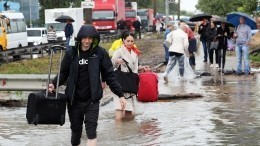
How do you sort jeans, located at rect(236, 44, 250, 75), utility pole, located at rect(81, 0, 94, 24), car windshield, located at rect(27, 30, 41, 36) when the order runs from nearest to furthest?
jeans, located at rect(236, 44, 250, 75)
utility pole, located at rect(81, 0, 94, 24)
car windshield, located at rect(27, 30, 41, 36)

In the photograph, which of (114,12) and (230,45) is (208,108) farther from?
(114,12)

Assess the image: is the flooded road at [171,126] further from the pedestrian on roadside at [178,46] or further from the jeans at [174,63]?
the jeans at [174,63]

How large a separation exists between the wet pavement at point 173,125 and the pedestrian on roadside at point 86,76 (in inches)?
73.9

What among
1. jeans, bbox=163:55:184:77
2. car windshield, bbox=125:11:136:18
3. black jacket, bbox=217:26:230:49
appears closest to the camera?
jeans, bbox=163:55:184:77

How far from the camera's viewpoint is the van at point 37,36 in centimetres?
4529

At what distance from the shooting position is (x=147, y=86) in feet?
39.9

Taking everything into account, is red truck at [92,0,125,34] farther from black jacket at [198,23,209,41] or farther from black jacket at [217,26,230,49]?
black jacket at [217,26,230,49]

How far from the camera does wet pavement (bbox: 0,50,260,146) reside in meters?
9.65

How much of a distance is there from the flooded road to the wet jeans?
169cm

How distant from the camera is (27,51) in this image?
3250 centimetres

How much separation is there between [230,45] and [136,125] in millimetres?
22177

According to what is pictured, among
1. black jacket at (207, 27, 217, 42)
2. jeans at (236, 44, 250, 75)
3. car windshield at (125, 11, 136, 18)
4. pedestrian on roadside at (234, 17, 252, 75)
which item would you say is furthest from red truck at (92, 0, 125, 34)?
pedestrian on roadside at (234, 17, 252, 75)

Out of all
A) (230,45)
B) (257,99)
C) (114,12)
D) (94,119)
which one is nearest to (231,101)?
(257,99)

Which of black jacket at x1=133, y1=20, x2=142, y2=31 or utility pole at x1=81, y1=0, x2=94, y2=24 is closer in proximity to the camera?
utility pole at x1=81, y1=0, x2=94, y2=24
